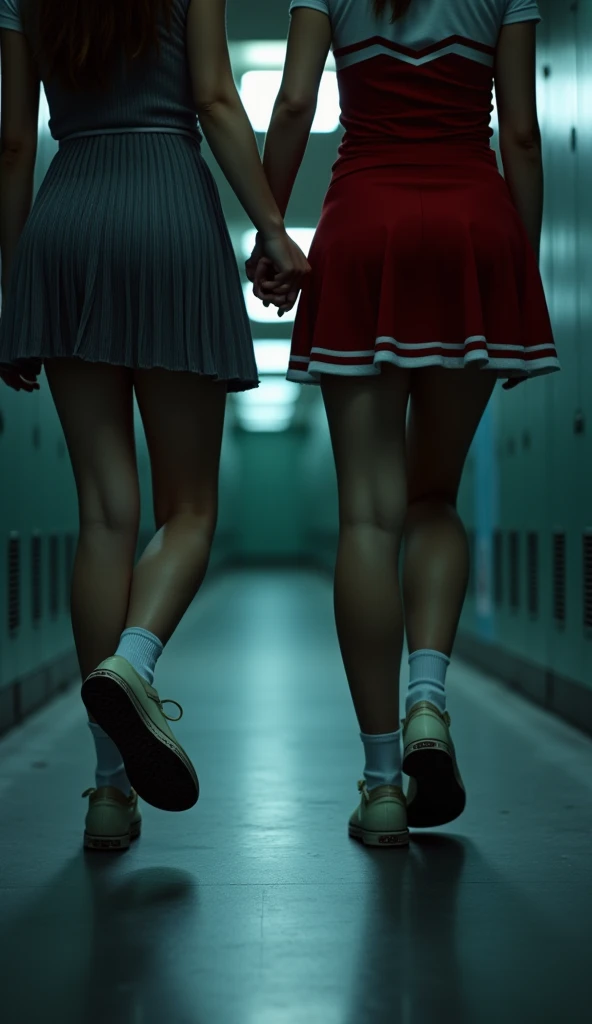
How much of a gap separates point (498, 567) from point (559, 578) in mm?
1278

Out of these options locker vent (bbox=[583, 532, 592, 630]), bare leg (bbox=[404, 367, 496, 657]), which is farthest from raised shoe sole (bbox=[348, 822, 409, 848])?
locker vent (bbox=[583, 532, 592, 630])

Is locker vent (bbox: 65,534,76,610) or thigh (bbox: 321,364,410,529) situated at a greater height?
thigh (bbox: 321,364,410,529)

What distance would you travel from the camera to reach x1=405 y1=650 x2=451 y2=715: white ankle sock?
197 cm

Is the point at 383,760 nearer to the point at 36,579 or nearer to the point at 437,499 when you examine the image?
the point at 437,499

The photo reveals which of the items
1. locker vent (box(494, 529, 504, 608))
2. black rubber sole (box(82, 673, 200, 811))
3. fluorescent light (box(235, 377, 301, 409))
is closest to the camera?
black rubber sole (box(82, 673, 200, 811))

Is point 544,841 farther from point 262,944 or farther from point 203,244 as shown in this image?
point 203,244

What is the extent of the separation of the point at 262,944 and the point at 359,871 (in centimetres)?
37

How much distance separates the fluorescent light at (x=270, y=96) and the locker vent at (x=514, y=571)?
92.1 inches

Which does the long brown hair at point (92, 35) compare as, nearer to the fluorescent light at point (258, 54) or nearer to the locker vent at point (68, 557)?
the locker vent at point (68, 557)

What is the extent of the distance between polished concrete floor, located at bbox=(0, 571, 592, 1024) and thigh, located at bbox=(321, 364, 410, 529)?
0.50 meters

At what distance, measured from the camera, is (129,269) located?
6.27 ft

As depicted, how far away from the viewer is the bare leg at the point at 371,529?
1964 millimetres

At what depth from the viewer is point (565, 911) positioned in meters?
1.58

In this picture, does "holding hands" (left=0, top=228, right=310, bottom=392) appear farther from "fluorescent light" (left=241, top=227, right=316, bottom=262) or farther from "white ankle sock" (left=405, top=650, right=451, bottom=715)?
"fluorescent light" (left=241, top=227, right=316, bottom=262)
